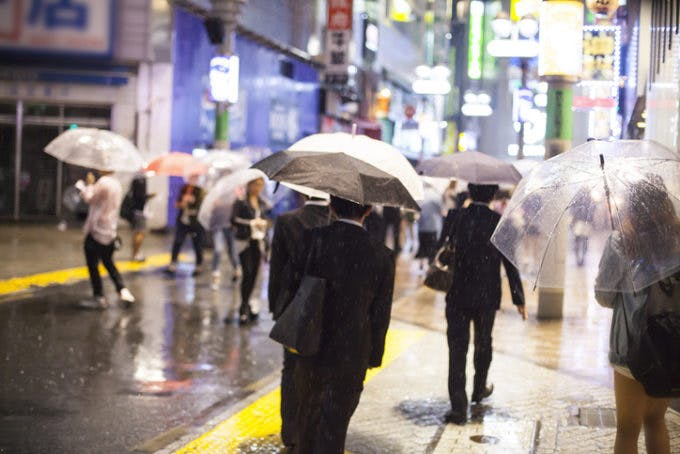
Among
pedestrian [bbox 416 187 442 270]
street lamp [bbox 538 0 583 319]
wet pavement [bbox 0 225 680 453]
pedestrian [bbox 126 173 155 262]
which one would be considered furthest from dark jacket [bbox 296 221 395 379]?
pedestrian [bbox 416 187 442 270]

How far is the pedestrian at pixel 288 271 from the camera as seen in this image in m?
5.82

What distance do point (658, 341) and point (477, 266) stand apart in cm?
308

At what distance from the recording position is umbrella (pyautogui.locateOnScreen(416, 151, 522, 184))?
8.59 meters

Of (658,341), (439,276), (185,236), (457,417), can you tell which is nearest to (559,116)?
(439,276)

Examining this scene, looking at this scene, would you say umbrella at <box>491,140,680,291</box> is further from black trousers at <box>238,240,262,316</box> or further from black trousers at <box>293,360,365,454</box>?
black trousers at <box>238,240,262,316</box>

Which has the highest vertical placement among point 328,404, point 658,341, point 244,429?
point 658,341

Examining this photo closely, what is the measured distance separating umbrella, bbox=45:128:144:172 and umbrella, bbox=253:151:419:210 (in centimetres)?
802

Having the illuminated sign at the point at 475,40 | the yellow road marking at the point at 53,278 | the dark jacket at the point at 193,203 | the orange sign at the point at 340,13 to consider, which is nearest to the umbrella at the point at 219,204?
the yellow road marking at the point at 53,278

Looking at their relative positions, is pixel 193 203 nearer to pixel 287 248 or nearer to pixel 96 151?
pixel 96 151

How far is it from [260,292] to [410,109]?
35.2 metres

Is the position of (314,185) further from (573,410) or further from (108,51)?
(108,51)

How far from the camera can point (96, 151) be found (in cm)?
1371

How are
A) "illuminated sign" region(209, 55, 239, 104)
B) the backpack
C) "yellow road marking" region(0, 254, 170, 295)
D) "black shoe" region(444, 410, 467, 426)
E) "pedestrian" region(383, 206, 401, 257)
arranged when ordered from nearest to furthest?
the backpack
"black shoe" region(444, 410, 467, 426)
"yellow road marking" region(0, 254, 170, 295)
"pedestrian" region(383, 206, 401, 257)
"illuminated sign" region(209, 55, 239, 104)

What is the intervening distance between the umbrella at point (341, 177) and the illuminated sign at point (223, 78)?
19.2 meters
